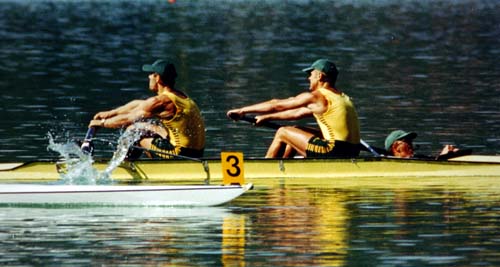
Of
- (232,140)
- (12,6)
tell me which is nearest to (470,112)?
(232,140)

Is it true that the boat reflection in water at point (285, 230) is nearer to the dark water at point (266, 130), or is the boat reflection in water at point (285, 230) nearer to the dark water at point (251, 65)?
the dark water at point (266, 130)

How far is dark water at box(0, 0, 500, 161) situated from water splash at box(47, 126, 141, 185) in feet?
18.7

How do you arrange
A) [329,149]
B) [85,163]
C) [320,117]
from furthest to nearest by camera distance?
1. [329,149]
2. [320,117]
3. [85,163]

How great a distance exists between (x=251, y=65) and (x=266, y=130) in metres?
23.9

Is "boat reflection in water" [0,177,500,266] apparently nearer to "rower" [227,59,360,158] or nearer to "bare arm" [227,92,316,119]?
"rower" [227,59,360,158]

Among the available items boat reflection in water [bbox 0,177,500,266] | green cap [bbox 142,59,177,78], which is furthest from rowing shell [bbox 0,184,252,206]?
green cap [bbox 142,59,177,78]

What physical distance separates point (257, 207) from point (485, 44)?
173 feet

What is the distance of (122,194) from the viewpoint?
2614 cm

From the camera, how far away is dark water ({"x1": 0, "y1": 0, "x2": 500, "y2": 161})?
1614 inches

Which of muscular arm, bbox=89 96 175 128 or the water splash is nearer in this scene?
the water splash

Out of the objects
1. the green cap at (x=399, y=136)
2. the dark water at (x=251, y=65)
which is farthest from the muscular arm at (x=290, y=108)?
the dark water at (x=251, y=65)

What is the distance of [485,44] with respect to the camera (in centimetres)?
7825

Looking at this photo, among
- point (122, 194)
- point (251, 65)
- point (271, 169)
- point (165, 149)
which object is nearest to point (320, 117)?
point (271, 169)

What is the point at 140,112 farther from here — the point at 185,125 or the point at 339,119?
the point at 339,119
